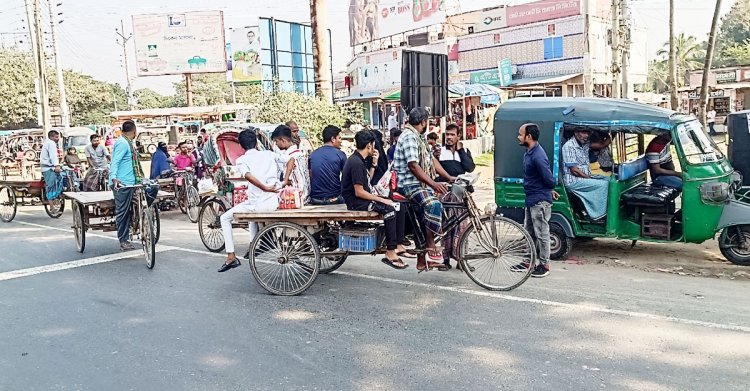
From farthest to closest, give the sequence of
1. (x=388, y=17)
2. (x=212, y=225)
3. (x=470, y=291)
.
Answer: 1. (x=388, y=17)
2. (x=212, y=225)
3. (x=470, y=291)

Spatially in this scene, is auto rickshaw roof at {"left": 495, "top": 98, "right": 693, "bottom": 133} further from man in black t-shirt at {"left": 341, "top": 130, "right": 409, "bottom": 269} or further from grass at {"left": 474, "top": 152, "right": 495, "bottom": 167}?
grass at {"left": 474, "top": 152, "right": 495, "bottom": 167}

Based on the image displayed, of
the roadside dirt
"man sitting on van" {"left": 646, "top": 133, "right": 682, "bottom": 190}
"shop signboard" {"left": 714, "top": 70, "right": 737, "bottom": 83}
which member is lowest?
the roadside dirt

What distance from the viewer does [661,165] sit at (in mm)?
8250

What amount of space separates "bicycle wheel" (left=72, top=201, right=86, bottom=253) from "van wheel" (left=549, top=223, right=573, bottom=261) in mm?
6415

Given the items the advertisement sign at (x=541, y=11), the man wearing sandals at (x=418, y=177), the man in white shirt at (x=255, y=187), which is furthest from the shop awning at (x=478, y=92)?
the man wearing sandals at (x=418, y=177)

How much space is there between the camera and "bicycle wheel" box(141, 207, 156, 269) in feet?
25.4

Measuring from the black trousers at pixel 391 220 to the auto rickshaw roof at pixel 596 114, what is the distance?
2.75 meters

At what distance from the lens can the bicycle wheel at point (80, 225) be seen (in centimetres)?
877

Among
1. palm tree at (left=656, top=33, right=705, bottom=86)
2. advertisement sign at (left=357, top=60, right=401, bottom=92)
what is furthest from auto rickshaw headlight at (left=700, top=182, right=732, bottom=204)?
palm tree at (left=656, top=33, right=705, bottom=86)

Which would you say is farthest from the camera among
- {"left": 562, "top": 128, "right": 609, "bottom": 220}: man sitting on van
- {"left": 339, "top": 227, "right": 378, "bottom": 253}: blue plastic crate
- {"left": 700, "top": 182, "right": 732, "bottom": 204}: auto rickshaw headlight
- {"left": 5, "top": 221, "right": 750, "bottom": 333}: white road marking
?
{"left": 562, "top": 128, "right": 609, "bottom": 220}: man sitting on van

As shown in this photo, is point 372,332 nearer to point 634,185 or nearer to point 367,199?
point 367,199

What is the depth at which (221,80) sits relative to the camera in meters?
94.4

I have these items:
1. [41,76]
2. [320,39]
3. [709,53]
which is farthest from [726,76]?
[41,76]

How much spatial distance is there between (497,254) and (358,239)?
55.7 inches
